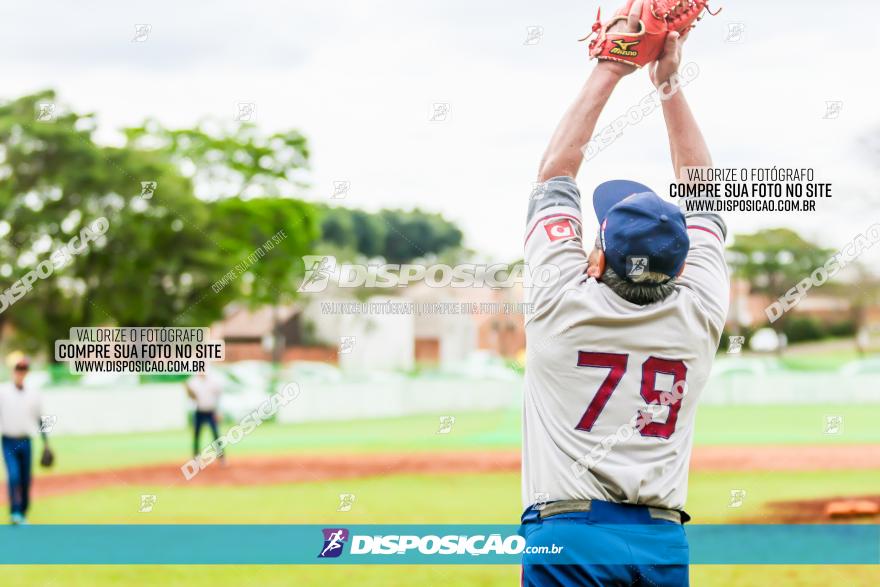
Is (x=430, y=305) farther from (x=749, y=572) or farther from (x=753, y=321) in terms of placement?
(x=753, y=321)

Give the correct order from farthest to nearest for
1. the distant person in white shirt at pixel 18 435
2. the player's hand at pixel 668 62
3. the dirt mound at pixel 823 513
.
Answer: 1. the dirt mound at pixel 823 513
2. the distant person in white shirt at pixel 18 435
3. the player's hand at pixel 668 62

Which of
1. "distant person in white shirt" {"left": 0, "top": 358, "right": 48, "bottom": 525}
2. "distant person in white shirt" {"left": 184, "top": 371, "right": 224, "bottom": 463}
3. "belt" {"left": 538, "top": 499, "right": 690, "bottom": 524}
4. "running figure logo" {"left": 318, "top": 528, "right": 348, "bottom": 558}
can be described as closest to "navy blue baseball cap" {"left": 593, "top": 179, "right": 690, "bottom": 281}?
"belt" {"left": 538, "top": 499, "right": 690, "bottom": 524}

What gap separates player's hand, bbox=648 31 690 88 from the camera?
3012mm

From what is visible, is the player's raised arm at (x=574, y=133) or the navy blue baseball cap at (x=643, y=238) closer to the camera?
the navy blue baseball cap at (x=643, y=238)

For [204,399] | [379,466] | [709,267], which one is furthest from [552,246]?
[379,466]

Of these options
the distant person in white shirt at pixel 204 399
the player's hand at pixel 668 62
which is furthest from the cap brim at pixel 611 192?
the distant person in white shirt at pixel 204 399

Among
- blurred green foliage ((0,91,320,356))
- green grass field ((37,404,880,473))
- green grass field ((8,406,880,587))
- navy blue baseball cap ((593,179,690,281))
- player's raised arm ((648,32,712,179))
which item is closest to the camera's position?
navy blue baseball cap ((593,179,690,281))

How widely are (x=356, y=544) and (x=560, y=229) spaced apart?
3399 mm

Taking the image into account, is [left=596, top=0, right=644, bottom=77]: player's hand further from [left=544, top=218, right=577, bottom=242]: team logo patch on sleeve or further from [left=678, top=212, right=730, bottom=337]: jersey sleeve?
[left=544, top=218, right=577, bottom=242]: team logo patch on sleeve

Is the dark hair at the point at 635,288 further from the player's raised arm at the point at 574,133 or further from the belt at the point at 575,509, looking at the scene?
the belt at the point at 575,509

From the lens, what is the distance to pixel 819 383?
22.7 metres

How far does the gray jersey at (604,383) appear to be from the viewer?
2.32 metres

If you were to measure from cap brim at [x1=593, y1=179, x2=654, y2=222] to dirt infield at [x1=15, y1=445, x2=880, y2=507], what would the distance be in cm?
1239

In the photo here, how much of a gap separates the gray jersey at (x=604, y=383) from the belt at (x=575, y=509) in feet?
0.06
